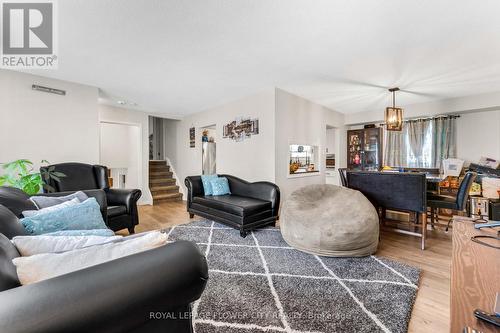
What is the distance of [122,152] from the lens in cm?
570

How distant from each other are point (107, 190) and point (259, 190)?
93.2 inches

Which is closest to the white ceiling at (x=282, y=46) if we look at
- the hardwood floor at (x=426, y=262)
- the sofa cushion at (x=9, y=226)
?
the sofa cushion at (x=9, y=226)

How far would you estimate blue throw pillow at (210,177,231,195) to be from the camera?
407 centimetres

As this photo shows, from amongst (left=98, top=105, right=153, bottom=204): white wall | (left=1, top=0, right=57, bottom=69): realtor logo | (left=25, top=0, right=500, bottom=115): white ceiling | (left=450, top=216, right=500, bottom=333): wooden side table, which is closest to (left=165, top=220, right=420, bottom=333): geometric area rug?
(left=450, top=216, right=500, bottom=333): wooden side table

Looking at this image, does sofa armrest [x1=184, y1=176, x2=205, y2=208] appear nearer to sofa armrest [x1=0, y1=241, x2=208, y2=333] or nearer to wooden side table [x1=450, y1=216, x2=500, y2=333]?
sofa armrest [x1=0, y1=241, x2=208, y2=333]

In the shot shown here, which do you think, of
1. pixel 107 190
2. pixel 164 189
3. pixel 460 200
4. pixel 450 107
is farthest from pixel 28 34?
pixel 450 107

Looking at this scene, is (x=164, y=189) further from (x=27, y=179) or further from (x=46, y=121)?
(x=27, y=179)

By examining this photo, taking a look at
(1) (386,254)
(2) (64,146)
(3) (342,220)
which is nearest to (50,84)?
(2) (64,146)

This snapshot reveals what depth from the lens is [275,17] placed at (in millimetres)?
1956

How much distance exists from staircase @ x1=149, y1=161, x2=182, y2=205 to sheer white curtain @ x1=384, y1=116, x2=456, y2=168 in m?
5.69

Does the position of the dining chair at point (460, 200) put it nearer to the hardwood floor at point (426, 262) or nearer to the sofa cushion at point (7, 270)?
the hardwood floor at point (426, 262)

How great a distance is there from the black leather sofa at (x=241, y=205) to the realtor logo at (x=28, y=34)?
2.57m

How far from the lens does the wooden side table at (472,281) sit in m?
0.62

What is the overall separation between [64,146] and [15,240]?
11.0 ft
